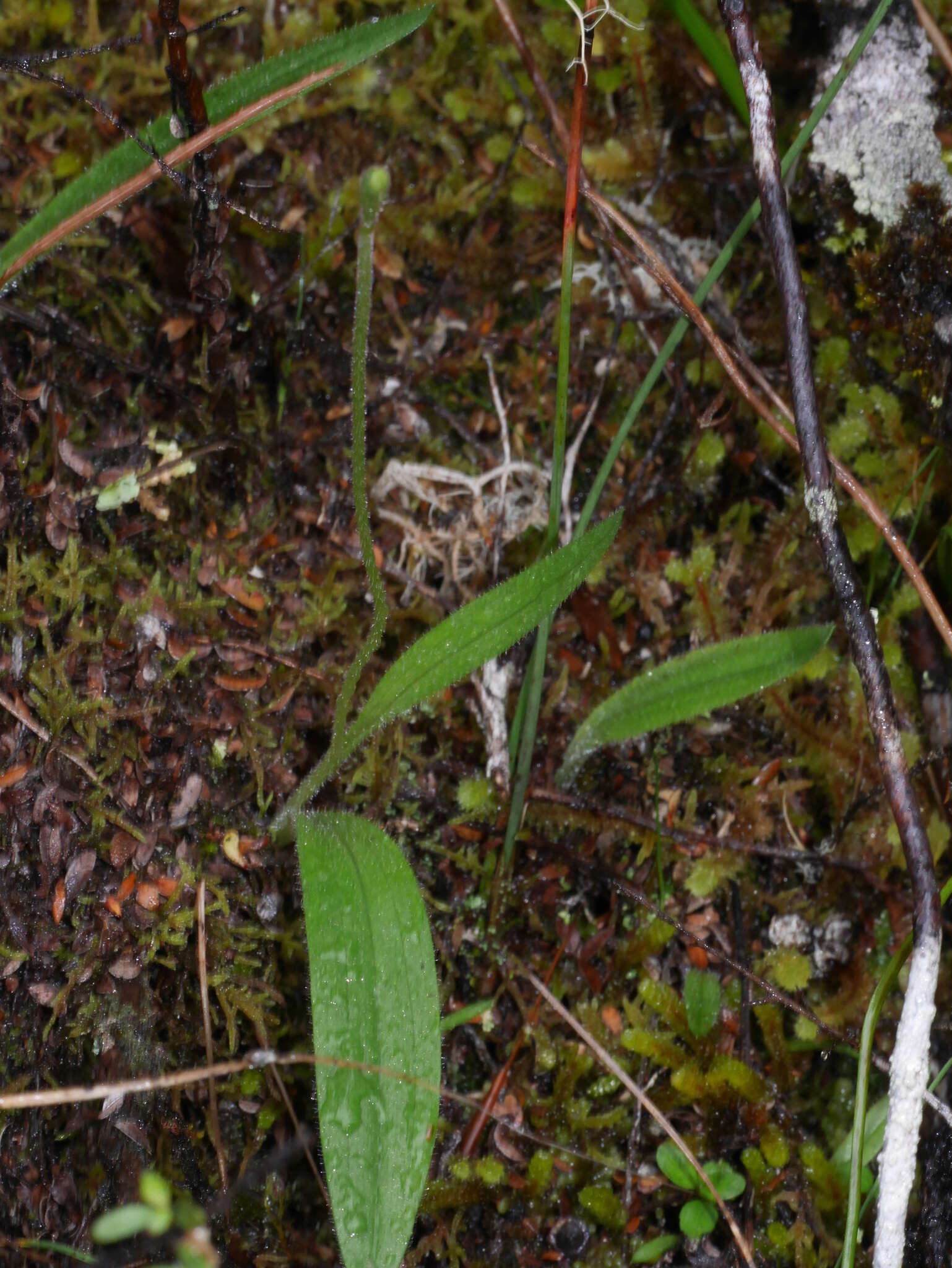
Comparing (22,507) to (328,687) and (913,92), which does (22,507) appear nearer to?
(328,687)

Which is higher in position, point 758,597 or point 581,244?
point 581,244

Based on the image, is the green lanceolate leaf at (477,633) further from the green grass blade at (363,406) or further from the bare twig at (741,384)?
the bare twig at (741,384)

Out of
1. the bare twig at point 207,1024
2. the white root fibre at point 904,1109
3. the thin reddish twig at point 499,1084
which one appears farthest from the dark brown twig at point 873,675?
the bare twig at point 207,1024

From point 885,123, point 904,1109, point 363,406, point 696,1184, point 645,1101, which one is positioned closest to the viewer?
point 363,406

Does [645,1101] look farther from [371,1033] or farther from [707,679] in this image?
[707,679]

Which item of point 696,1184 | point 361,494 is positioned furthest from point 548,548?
point 696,1184

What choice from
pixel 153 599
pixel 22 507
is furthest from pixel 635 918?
pixel 22 507

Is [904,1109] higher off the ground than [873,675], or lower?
lower
